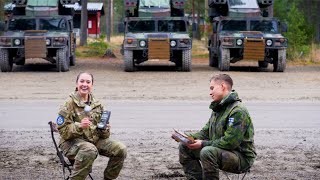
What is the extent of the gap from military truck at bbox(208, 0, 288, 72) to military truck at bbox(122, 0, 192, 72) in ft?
4.30

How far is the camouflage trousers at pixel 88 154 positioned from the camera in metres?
6.49

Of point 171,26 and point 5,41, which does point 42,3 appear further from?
point 171,26

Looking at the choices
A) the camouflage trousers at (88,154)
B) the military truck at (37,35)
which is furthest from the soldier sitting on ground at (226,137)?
the military truck at (37,35)

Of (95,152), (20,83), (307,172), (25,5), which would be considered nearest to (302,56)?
(25,5)

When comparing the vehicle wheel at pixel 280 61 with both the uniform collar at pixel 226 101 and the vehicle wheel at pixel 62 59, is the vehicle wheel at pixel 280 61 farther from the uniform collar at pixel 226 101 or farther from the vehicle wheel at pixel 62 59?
the uniform collar at pixel 226 101

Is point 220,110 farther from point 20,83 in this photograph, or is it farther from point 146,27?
point 146,27

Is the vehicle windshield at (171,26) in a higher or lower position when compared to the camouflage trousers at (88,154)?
higher

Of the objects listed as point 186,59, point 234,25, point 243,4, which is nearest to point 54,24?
point 186,59

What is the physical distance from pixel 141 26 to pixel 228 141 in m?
18.8

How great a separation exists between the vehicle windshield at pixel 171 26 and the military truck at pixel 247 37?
4.39ft

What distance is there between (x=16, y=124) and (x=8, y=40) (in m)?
12.5

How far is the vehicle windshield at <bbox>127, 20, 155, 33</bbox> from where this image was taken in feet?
81.4

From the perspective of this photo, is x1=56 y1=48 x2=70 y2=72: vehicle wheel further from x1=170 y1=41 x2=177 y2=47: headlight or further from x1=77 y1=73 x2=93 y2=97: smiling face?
x1=77 y1=73 x2=93 y2=97: smiling face

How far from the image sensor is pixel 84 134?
6.67 metres
